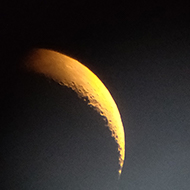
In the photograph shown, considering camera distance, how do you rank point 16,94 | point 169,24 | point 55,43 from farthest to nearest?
point 169,24 < point 55,43 < point 16,94

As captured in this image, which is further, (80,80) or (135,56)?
(135,56)

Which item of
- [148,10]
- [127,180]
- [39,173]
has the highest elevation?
[148,10]

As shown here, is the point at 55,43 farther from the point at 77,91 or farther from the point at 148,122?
the point at 148,122

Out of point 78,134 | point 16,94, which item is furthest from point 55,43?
point 78,134

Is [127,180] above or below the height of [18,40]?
below

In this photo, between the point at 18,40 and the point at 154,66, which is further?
the point at 154,66

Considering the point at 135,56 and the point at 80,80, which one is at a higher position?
the point at 135,56

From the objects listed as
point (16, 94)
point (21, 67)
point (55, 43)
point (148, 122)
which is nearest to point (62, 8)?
point (55, 43)

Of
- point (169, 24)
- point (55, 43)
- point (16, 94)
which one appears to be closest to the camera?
point (16, 94)
